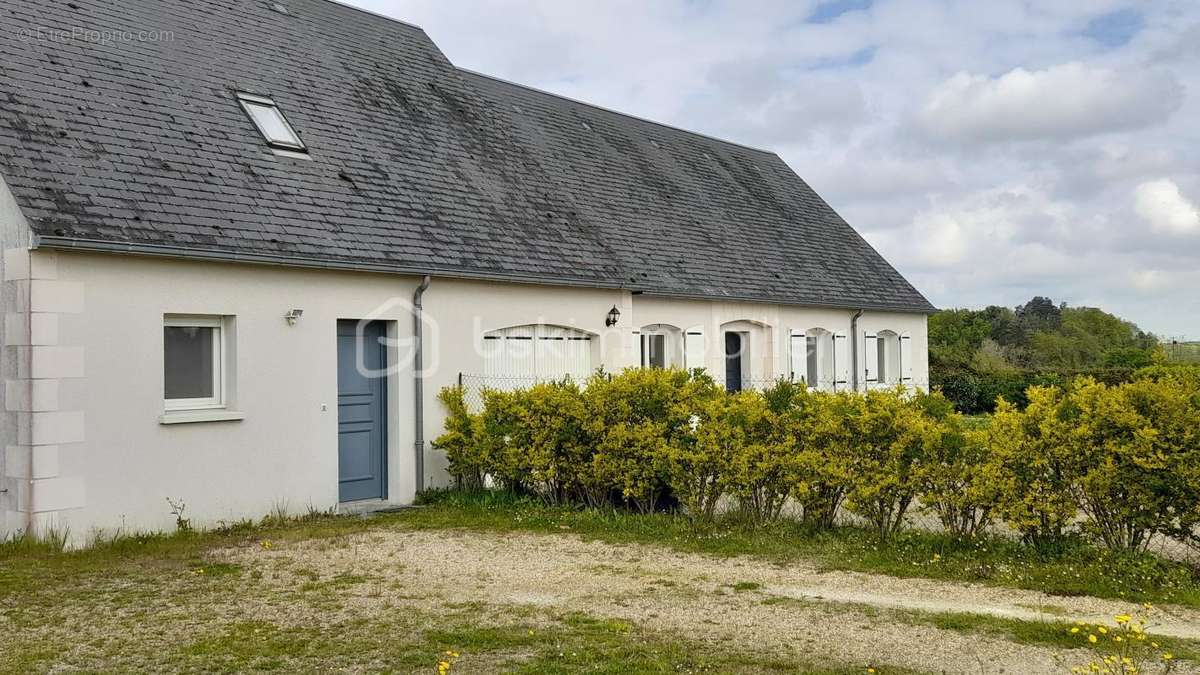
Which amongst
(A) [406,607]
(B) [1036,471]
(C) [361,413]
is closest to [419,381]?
(C) [361,413]

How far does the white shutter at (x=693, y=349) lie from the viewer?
17703 mm

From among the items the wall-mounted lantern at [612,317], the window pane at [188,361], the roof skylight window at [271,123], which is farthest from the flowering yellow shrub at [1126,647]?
the roof skylight window at [271,123]

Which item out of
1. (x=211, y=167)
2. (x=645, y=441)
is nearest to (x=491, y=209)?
(x=211, y=167)

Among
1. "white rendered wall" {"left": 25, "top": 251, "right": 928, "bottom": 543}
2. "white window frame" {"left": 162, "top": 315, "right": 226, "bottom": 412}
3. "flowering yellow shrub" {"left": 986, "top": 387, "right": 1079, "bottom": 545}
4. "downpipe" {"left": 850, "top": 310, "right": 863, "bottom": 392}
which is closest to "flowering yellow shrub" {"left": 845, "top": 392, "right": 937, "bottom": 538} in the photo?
"flowering yellow shrub" {"left": 986, "top": 387, "right": 1079, "bottom": 545}

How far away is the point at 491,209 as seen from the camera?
14.6 metres

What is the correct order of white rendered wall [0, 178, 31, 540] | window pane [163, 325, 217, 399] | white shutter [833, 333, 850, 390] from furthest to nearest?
1. white shutter [833, 333, 850, 390]
2. window pane [163, 325, 217, 399]
3. white rendered wall [0, 178, 31, 540]

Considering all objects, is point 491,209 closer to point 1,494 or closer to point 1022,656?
point 1,494

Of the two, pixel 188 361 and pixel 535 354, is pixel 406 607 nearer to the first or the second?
pixel 188 361

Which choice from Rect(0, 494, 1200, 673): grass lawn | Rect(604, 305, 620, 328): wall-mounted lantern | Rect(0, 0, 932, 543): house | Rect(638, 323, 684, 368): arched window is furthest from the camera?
Rect(638, 323, 684, 368): arched window

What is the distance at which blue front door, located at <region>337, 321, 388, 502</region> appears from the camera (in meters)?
12.4

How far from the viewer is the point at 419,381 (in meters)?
12.9

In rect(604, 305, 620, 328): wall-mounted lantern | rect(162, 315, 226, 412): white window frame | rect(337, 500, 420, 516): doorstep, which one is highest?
rect(604, 305, 620, 328): wall-mounted lantern

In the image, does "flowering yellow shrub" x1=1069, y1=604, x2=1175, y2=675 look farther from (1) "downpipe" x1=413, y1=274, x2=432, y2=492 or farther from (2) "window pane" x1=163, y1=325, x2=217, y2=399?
(2) "window pane" x1=163, y1=325, x2=217, y2=399

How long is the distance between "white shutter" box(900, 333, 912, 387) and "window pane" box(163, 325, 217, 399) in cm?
1609
